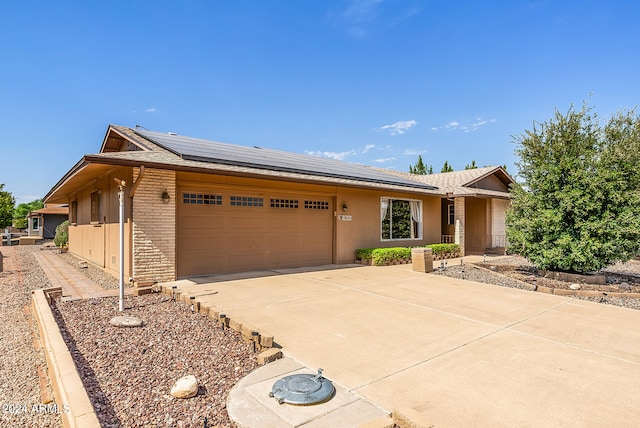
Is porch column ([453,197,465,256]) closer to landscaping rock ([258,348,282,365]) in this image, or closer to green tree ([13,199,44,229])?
landscaping rock ([258,348,282,365])

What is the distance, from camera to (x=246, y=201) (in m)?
9.25

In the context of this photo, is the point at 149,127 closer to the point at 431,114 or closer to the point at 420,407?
the point at 420,407

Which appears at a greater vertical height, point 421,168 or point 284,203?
point 421,168

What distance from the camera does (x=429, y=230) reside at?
47.2 feet

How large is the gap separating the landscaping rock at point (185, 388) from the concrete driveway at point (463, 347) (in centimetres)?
111

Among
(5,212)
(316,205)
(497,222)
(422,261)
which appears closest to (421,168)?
(497,222)

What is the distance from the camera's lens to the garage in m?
8.27

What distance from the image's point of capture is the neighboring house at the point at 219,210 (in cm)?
749

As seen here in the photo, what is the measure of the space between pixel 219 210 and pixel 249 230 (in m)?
1.01

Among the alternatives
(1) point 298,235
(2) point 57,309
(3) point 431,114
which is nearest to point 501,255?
(3) point 431,114

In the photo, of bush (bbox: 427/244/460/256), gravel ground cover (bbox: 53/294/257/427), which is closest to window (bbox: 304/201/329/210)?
bush (bbox: 427/244/460/256)

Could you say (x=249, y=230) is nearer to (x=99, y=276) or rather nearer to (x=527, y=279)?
(x=99, y=276)

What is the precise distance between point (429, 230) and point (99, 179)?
1228cm

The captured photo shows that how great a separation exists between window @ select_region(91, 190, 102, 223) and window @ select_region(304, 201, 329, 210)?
6348 millimetres
